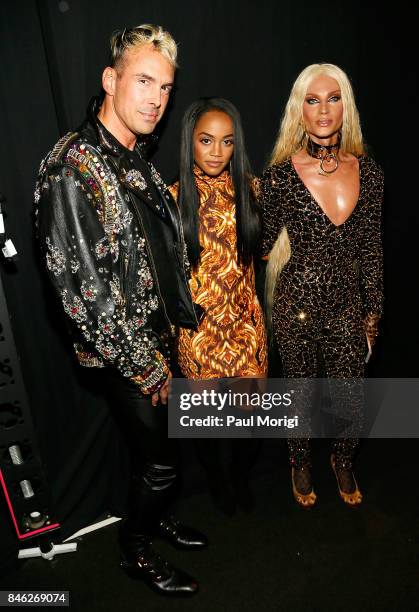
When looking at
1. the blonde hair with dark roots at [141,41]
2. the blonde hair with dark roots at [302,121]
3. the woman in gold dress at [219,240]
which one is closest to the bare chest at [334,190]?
the blonde hair with dark roots at [302,121]

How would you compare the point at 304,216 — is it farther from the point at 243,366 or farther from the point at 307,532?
the point at 307,532

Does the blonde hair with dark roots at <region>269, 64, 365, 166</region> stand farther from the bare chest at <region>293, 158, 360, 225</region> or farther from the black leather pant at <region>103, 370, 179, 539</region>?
the black leather pant at <region>103, 370, 179, 539</region>

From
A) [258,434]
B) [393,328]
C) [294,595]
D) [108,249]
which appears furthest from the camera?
[393,328]

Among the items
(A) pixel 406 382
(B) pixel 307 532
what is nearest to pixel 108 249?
(B) pixel 307 532

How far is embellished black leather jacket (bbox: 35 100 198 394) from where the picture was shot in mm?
1476

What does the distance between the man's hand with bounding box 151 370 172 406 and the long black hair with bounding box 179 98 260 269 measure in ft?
1.66

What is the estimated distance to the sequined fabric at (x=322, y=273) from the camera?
6.95 feet

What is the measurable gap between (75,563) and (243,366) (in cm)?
109

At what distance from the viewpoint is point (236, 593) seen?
6.91ft

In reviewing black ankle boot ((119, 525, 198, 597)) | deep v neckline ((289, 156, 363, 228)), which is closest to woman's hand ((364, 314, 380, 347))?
deep v neckline ((289, 156, 363, 228))

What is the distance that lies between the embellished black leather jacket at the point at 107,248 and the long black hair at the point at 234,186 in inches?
8.6

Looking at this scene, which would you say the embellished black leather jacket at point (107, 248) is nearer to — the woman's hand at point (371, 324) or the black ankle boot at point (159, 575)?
the black ankle boot at point (159, 575)

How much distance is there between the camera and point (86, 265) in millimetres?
1498

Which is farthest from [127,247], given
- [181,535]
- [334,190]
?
[181,535]
